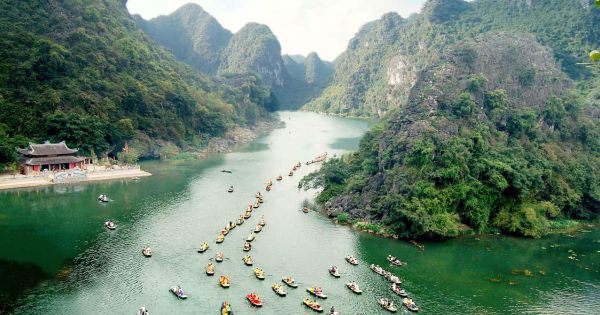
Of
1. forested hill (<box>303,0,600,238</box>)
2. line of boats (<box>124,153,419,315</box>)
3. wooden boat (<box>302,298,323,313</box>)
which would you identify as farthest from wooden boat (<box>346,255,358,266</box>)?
wooden boat (<box>302,298,323,313</box>)

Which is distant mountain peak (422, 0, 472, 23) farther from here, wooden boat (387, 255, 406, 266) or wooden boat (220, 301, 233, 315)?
wooden boat (220, 301, 233, 315)

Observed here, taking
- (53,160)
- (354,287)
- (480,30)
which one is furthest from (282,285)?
(480,30)

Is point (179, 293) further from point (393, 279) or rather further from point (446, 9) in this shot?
point (446, 9)

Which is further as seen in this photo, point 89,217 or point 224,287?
point 89,217

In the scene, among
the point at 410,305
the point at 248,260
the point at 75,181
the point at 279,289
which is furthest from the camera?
the point at 75,181

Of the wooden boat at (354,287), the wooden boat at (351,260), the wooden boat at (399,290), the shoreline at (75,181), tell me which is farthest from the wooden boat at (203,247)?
the shoreline at (75,181)

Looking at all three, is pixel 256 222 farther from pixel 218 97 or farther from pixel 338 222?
pixel 218 97

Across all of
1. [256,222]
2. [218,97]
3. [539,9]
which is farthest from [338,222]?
[539,9]
